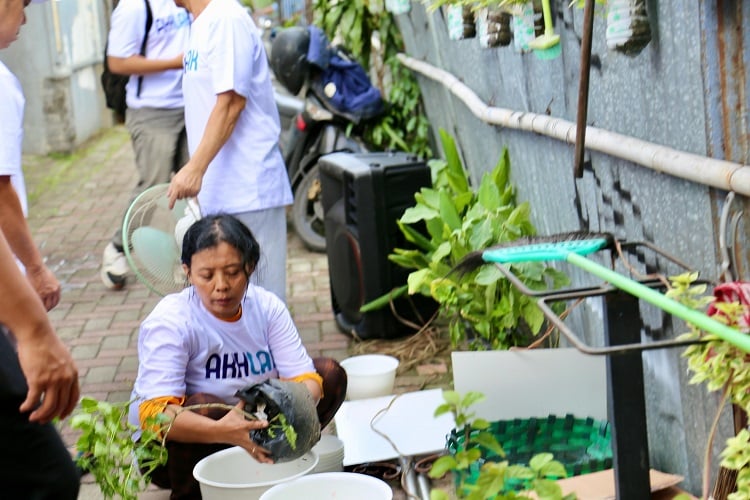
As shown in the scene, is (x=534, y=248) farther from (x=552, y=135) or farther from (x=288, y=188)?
(x=288, y=188)

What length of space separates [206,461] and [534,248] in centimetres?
141

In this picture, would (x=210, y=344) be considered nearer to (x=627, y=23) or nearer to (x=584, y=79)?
(x=584, y=79)

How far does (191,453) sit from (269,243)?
1.23 metres

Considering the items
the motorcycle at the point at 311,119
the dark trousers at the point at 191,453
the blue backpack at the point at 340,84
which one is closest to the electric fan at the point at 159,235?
the dark trousers at the point at 191,453

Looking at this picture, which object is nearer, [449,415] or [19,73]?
[449,415]

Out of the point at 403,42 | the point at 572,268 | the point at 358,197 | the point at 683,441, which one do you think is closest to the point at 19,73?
the point at 403,42

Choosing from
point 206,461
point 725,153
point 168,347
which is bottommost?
point 206,461

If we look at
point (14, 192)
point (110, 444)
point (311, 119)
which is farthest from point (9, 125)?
point (311, 119)

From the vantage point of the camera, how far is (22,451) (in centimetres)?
219

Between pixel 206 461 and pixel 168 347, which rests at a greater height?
pixel 168 347

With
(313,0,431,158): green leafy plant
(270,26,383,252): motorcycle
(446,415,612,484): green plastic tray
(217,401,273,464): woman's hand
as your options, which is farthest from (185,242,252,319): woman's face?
(313,0,431,158): green leafy plant

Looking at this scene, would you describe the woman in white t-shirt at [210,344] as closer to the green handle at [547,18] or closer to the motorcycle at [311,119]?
the green handle at [547,18]

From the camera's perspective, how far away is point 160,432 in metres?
3.39

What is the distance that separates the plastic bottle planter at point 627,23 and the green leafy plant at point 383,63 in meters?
4.54
